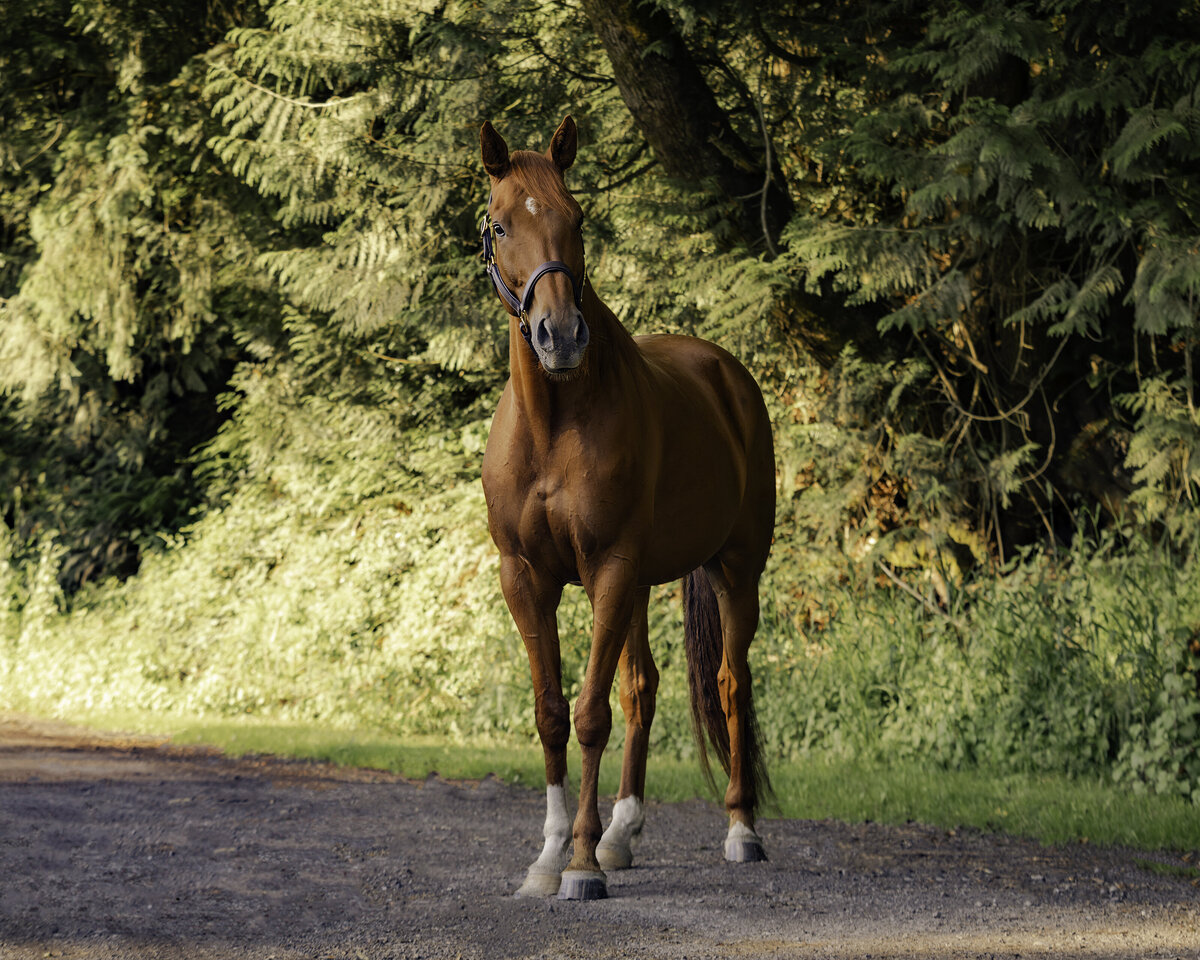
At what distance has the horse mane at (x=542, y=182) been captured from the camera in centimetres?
434

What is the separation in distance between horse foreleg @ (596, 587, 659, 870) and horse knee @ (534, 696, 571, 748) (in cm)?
63

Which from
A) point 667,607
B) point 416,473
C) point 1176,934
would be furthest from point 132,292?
point 1176,934

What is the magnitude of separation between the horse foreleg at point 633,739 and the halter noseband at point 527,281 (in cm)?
163

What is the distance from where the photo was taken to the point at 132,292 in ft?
48.2

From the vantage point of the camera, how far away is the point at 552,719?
4684 mm

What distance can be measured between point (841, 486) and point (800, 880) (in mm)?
5392

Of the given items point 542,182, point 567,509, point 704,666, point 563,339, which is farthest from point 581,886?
point 542,182

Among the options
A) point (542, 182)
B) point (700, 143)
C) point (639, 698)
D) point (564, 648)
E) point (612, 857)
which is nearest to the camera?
point (542, 182)

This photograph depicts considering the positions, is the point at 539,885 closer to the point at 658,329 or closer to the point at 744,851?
the point at 744,851

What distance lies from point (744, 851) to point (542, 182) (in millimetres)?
2958

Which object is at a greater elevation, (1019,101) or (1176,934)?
(1019,101)

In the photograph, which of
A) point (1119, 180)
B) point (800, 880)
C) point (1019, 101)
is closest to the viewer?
point (800, 880)

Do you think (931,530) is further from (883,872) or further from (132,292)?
(132,292)

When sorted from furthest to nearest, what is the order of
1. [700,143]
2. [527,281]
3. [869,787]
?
[700,143] → [869,787] → [527,281]
